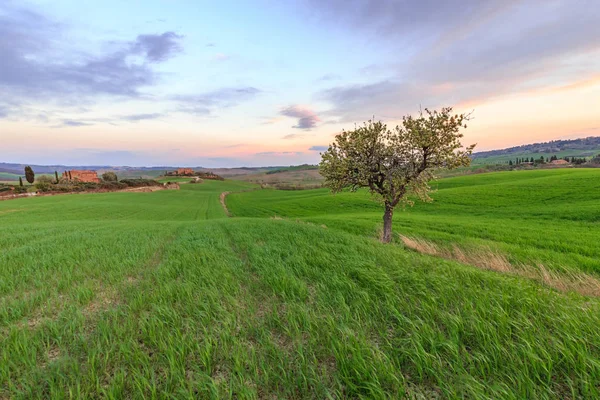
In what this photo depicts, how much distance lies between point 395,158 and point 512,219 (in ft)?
58.4

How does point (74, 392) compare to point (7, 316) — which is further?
point (7, 316)

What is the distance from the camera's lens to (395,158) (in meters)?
16.5

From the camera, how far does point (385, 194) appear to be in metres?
17.4

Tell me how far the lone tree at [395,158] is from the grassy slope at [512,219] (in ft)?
16.2

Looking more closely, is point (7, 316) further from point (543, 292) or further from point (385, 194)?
point (385, 194)

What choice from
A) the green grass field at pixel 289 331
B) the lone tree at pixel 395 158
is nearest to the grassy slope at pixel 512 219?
the lone tree at pixel 395 158

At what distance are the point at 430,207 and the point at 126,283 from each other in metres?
37.5

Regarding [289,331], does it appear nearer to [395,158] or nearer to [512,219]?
[395,158]

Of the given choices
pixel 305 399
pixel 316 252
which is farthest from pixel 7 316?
pixel 316 252

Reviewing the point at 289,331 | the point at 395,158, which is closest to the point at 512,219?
the point at 395,158

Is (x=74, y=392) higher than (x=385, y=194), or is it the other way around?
(x=385, y=194)

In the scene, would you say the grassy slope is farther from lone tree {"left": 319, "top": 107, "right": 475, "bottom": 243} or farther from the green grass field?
the green grass field

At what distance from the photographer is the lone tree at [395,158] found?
14938mm

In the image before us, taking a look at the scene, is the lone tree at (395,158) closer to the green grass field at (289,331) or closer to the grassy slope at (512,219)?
the grassy slope at (512,219)
